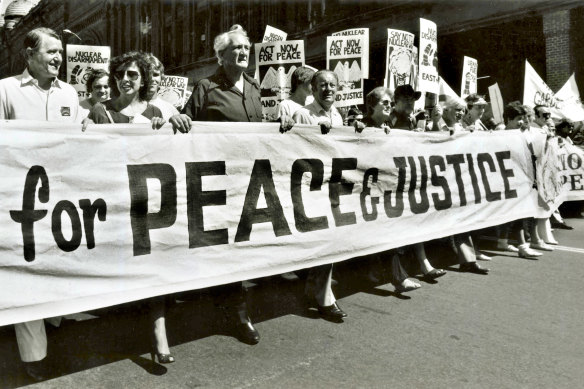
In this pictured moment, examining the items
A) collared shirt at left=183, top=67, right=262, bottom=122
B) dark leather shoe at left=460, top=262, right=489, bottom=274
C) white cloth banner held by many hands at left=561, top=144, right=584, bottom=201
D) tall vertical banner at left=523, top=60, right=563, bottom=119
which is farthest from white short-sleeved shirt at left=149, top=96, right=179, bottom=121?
tall vertical banner at left=523, top=60, right=563, bottom=119

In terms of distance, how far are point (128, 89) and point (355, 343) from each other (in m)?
2.38

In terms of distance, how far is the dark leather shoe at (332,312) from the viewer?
4.47 meters

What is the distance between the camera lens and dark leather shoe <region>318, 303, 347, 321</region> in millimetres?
4469

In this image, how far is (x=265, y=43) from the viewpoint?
8.30 meters

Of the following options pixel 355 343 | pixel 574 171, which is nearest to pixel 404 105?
pixel 355 343

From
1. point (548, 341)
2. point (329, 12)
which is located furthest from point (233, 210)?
point (329, 12)

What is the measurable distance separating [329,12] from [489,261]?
1517 centimetres

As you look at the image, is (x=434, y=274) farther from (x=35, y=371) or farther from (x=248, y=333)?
(x=35, y=371)

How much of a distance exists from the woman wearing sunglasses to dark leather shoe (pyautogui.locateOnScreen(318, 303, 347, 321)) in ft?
6.37

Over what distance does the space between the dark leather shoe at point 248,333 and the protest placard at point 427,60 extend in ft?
17.4

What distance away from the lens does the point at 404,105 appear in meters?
5.80

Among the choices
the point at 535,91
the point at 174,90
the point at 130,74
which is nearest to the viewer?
the point at 130,74

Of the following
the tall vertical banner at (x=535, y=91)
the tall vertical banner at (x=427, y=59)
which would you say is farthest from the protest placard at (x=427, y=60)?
the tall vertical banner at (x=535, y=91)

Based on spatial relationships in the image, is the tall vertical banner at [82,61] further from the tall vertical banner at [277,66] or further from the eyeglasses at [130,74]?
the eyeglasses at [130,74]
